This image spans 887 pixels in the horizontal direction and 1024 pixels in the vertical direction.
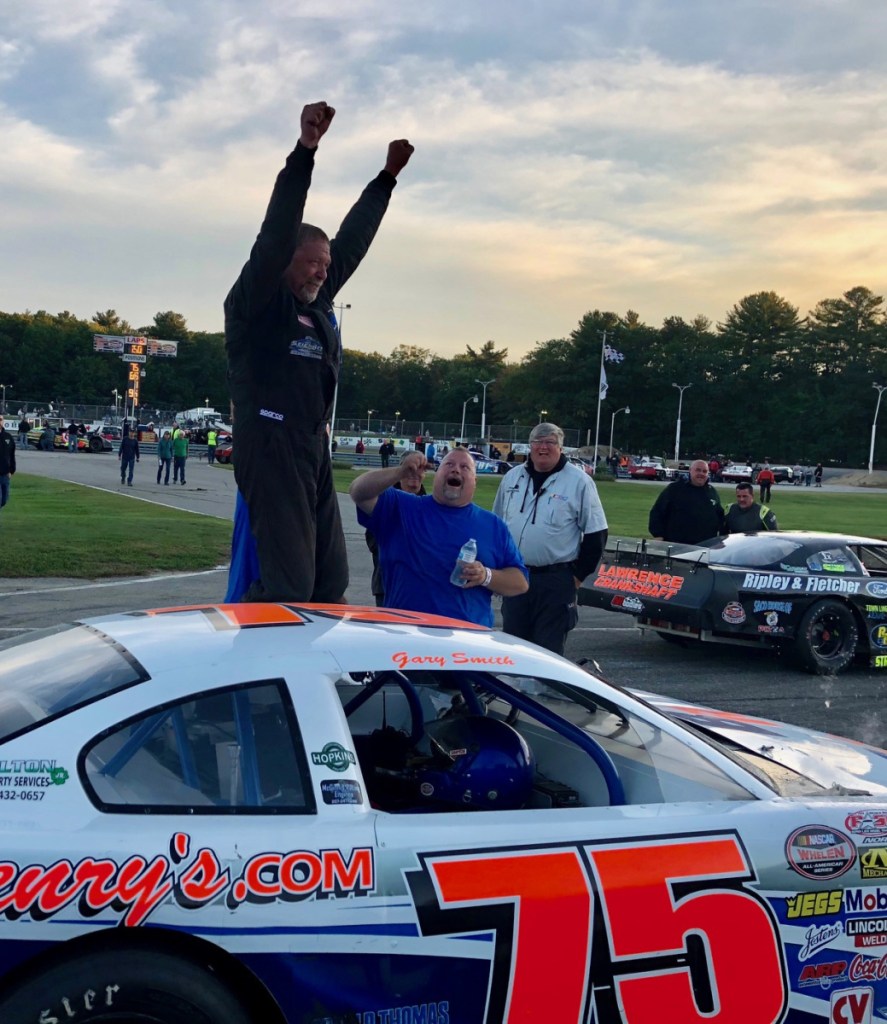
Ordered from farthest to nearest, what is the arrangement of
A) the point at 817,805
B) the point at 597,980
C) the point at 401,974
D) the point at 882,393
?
1. the point at 882,393
2. the point at 817,805
3. the point at 597,980
4. the point at 401,974

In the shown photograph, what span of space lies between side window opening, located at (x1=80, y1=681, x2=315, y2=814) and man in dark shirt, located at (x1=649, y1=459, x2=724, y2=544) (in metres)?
8.55

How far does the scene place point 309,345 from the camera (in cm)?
383

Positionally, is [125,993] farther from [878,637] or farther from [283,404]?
[878,637]

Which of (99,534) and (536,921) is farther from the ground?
(536,921)

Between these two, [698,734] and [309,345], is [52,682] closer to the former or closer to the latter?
[309,345]

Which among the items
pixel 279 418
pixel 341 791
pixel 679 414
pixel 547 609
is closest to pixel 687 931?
pixel 341 791

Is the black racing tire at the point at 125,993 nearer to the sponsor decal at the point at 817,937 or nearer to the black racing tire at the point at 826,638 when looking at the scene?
the sponsor decal at the point at 817,937

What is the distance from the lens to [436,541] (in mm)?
4973

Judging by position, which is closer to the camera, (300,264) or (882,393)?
(300,264)

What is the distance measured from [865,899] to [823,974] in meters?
0.24

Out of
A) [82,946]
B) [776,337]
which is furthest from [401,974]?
[776,337]

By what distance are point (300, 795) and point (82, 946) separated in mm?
562

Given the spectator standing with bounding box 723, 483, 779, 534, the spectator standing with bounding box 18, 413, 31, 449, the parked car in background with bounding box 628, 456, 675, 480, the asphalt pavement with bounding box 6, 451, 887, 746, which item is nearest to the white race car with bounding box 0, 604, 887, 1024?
the asphalt pavement with bounding box 6, 451, 887, 746

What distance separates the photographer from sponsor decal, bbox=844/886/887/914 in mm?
3027
